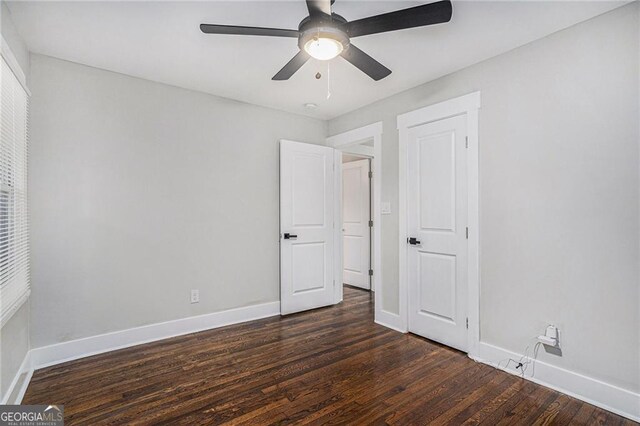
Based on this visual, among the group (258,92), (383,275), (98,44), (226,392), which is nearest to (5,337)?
(226,392)

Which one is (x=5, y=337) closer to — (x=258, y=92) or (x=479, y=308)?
(x=258, y=92)

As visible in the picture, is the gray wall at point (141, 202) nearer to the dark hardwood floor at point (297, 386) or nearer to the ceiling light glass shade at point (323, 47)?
the dark hardwood floor at point (297, 386)

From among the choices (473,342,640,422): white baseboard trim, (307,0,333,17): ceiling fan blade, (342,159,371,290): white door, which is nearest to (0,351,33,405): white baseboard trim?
(307,0,333,17): ceiling fan blade

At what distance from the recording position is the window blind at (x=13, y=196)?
6.19 feet

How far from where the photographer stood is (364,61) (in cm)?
205

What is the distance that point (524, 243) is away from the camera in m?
2.43

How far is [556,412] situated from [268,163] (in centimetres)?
338

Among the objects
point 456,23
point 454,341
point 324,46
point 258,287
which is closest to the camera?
point 324,46

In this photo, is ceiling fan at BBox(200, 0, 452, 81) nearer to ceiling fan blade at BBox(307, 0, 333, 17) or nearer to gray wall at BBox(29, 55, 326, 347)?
ceiling fan blade at BBox(307, 0, 333, 17)

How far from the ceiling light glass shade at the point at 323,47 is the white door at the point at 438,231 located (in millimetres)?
1530

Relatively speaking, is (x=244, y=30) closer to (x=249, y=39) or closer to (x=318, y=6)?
(x=318, y=6)

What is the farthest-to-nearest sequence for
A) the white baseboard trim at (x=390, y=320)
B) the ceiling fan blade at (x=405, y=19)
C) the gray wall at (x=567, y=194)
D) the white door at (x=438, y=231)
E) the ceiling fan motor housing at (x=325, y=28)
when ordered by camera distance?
the white baseboard trim at (x=390, y=320), the white door at (x=438, y=231), the gray wall at (x=567, y=194), the ceiling fan motor housing at (x=325, y=28), the ceiling fan blade at (x=405, y=19)

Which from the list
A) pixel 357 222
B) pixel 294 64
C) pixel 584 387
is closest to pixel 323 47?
pixel 294 64

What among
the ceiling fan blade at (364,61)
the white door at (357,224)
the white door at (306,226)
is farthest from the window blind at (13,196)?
the white door at (357,224)
